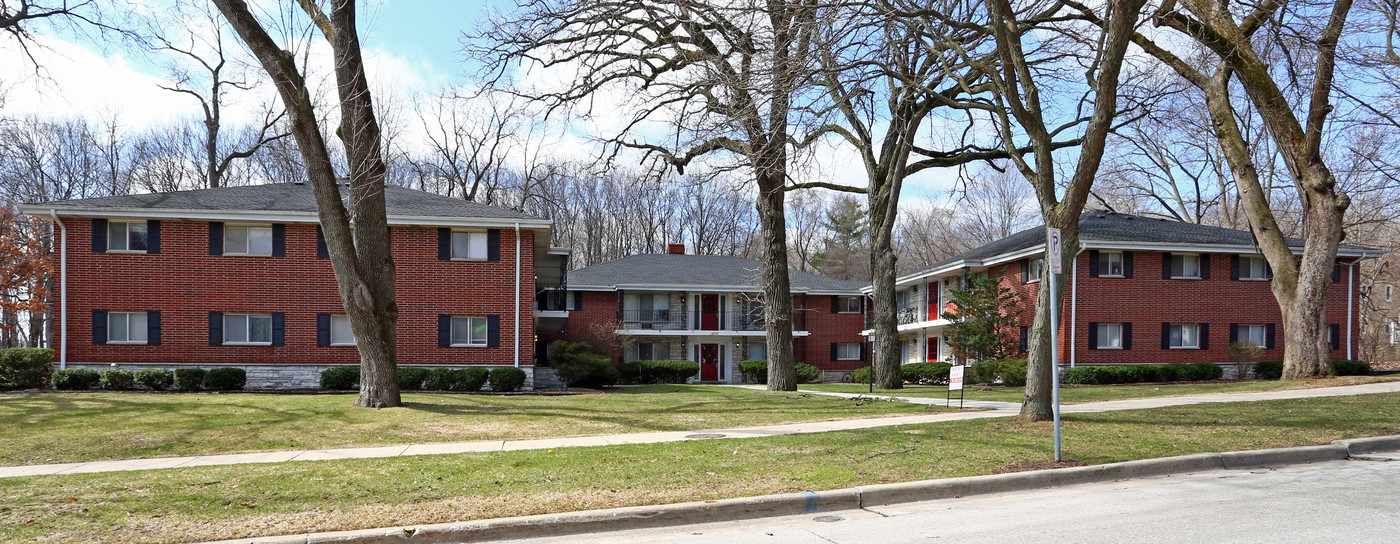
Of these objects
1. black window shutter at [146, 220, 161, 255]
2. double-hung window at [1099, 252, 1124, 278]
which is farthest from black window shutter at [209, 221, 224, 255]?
double-hung window at [1099, 252, 1124, 278]

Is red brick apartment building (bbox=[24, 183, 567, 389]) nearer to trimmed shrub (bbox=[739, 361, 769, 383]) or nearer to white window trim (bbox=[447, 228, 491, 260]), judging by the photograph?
white window trim (bbox=[447, 228, 491, 260])

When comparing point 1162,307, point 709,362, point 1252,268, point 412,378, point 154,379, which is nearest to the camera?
point 154,379

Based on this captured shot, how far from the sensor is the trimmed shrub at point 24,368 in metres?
22.5

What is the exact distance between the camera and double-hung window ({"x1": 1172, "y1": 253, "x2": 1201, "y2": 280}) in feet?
110

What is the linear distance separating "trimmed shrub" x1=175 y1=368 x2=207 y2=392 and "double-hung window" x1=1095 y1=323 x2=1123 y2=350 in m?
29.2

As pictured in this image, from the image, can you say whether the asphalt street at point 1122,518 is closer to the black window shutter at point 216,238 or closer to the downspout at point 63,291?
the black window shutter at point 216,238

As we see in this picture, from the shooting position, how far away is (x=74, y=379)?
23.5m

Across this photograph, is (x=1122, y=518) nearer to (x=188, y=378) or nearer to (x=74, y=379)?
(x=188, y=378)

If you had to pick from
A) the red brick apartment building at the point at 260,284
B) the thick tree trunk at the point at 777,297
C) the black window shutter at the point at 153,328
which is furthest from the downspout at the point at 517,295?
the black window shutter at the point at 153,328

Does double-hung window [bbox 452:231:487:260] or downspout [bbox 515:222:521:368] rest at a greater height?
double-hung window [bbox 452:231:487:260]

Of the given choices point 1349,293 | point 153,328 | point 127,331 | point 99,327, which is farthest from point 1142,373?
point 99,327

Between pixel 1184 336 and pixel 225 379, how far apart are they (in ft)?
106

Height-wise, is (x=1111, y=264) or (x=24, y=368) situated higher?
→ (x=1111, y=264)

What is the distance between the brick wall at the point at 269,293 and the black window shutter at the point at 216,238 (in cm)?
19
